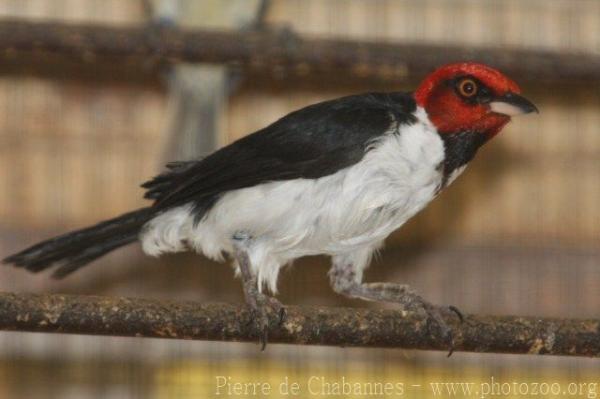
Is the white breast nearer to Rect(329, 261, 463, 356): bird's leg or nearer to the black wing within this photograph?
the black wing

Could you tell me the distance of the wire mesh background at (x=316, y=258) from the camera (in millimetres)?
3123

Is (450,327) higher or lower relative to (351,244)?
lower

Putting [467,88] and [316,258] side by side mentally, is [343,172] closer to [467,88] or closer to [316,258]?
[467,88]

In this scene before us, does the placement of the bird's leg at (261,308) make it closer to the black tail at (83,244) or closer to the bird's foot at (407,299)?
the bird's foot at (407,299)

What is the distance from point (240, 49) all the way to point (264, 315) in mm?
945

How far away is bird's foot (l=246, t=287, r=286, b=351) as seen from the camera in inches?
81.3

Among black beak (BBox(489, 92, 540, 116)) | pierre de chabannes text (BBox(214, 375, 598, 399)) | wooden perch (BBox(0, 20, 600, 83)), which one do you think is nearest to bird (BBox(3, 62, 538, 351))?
black beak (BBox(489, 92, 540, 116))

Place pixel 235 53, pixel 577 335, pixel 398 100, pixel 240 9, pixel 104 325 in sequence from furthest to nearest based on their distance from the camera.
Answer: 1. pixel 240 9
2. pixel 235 53
3. pixel 398 100
4. pixel 577 335
5. pixel 104 325

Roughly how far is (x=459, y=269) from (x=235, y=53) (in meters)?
0.92

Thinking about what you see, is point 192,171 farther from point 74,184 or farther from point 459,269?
point 459,269

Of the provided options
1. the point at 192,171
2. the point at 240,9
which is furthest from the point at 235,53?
the point at 240,9

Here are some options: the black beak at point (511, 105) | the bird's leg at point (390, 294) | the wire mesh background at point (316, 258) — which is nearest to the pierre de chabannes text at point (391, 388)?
the wire mesh background at point (316, 258)

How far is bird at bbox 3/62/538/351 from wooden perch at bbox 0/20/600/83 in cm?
49

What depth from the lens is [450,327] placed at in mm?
2156
